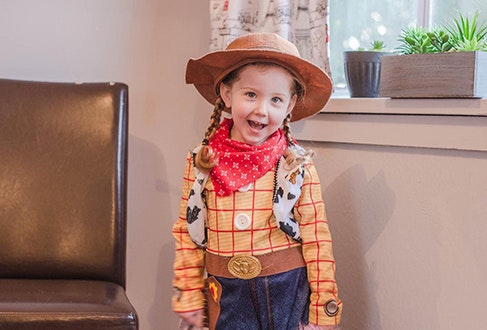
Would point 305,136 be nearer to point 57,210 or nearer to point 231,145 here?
point 231,145

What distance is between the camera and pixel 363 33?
207cm

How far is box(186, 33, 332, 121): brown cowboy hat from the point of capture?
5.04ft

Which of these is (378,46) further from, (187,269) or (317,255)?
(187,269)

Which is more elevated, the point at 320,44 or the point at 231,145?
the point at 320,44

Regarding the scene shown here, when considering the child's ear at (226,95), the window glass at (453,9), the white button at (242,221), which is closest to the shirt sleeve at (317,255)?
the white button at (242,221)

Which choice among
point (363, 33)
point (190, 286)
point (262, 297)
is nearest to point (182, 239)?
point (190, 286)

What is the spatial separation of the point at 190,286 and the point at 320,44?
660mm

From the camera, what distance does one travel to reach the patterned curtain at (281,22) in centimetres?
190

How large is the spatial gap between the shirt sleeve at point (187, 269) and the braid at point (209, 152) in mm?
53

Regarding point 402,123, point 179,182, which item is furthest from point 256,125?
point 179,182

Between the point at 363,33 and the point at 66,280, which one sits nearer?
the point at 66,280

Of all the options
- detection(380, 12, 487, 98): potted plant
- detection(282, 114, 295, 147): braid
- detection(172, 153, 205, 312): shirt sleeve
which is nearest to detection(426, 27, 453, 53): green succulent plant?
detection(380, 12, 487, 98): potted plant

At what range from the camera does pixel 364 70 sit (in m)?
1.87

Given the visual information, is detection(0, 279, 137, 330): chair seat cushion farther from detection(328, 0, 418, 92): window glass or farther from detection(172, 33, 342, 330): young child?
detection(328, 0, 418, 92): window glass
